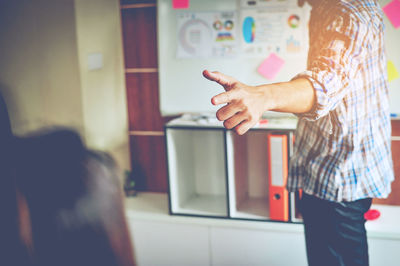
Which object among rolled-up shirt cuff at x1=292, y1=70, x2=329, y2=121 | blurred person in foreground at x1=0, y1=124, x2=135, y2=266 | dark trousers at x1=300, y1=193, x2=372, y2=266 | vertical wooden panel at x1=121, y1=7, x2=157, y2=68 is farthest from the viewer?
vertical wooden panel at x1=121, y1=7, x2=157, y2=68

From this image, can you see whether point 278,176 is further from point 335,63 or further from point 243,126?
point 243,126

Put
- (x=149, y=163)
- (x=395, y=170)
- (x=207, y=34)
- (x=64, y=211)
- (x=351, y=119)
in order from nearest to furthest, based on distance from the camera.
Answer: (x=64, y=211) < (x=351, y=119) < (x=395, y=170) < (x=207, y=34) < (x=149, y=163)

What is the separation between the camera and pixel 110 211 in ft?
1.77

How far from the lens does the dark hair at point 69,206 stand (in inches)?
20.2

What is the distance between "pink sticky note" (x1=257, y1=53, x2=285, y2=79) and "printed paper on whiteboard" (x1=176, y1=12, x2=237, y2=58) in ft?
0.51

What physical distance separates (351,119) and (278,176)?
812 mm

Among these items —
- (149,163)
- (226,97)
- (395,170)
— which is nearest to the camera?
(226,97)

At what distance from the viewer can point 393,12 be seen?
2119 mm

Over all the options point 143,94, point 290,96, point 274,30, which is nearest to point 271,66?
point 274,30

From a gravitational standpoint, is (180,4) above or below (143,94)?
above

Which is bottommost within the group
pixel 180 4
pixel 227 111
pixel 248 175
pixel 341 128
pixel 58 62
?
pixel 248 175

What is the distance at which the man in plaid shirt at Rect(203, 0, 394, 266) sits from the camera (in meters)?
1.17

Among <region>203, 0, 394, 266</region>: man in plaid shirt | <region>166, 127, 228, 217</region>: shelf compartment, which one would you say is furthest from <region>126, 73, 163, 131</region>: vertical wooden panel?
<region>203, 0, 394, 266</region>: man in plaid shirt

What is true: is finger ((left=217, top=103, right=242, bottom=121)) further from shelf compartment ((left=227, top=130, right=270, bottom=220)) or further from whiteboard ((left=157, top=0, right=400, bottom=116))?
whiteboard ((left=157, top=0, right=400, bottom=116))
